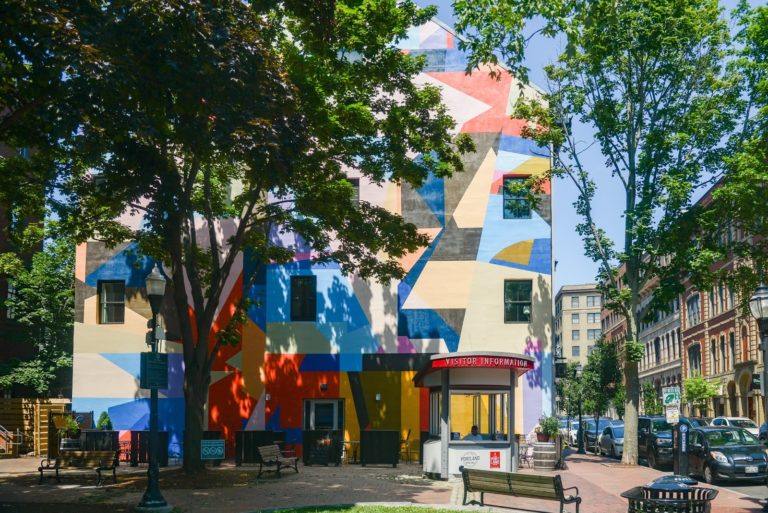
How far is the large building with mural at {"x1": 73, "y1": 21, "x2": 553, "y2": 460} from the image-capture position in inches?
1200

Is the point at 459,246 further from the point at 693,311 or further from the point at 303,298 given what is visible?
the point at 693,311

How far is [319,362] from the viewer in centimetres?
3103

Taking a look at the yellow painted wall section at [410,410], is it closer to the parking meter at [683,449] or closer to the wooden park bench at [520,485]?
the parking meter at [683,449]

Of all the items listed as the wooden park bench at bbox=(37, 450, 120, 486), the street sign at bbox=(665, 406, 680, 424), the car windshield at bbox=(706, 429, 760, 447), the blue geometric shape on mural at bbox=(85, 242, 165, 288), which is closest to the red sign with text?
the street sign at bbox=(665, 406, 680, 424)

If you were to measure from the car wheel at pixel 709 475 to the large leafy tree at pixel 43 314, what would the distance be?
93.2ft

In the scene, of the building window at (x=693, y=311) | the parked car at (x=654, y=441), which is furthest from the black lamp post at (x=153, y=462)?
the building window at (x=693, y=311)

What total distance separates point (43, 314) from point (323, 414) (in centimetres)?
1608

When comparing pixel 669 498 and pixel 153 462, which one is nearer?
pixel 669 498

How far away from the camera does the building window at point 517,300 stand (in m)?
30.6

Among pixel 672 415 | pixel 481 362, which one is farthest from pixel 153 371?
pixel 672 415

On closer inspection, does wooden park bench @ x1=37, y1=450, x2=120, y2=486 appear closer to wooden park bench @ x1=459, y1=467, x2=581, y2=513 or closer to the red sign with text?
the red sign with text

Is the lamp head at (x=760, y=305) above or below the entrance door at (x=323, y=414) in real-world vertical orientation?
above

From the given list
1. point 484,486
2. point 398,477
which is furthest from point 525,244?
point 484,486

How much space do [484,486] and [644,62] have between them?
20.9m
